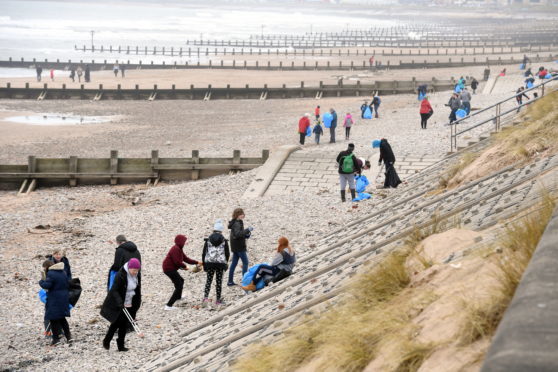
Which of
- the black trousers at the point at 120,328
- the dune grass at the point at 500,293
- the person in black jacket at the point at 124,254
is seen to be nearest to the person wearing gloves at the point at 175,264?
the person in black jacket at the point at 124,254

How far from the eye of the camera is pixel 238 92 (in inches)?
2179

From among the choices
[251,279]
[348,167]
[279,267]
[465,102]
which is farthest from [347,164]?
[465,102]

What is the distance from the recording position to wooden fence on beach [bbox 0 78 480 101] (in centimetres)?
5403

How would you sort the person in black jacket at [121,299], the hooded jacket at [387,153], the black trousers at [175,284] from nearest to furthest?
the person in black jacket at [121,299], the black trousers at [175,284], the hooded jacket at [387,153]

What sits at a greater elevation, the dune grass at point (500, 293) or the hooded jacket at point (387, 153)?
the hooded jacket at point (387, 153)

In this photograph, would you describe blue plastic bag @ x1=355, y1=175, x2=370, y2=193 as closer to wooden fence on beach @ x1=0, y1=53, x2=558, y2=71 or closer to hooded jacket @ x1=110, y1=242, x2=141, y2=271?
hooded jacket @ x1=110, y1=242, x2=141, y2=271

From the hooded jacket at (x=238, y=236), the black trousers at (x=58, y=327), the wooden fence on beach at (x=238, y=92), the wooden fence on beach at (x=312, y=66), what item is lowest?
the black trousers at (x=58, y=327)

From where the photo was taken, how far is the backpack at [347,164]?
2030 cm

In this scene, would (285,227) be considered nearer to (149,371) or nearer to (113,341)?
(113,341)

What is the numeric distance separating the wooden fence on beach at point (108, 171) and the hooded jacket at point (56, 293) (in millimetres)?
14408

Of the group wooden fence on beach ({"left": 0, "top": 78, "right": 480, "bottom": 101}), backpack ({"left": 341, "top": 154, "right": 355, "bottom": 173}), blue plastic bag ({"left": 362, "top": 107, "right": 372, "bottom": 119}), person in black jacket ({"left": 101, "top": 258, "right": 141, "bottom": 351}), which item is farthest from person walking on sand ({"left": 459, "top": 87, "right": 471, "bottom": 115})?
person in black jacket ({"left": 101, "top": 258, "right": 141, "bottom": 351})

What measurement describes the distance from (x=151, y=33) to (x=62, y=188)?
135053 mm

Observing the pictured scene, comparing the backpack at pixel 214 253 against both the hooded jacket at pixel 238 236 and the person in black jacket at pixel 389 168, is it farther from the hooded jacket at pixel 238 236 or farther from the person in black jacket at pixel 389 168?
the person in black jacket at pixel 389 168

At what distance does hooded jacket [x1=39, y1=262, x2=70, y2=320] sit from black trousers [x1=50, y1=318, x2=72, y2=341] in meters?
0.09
